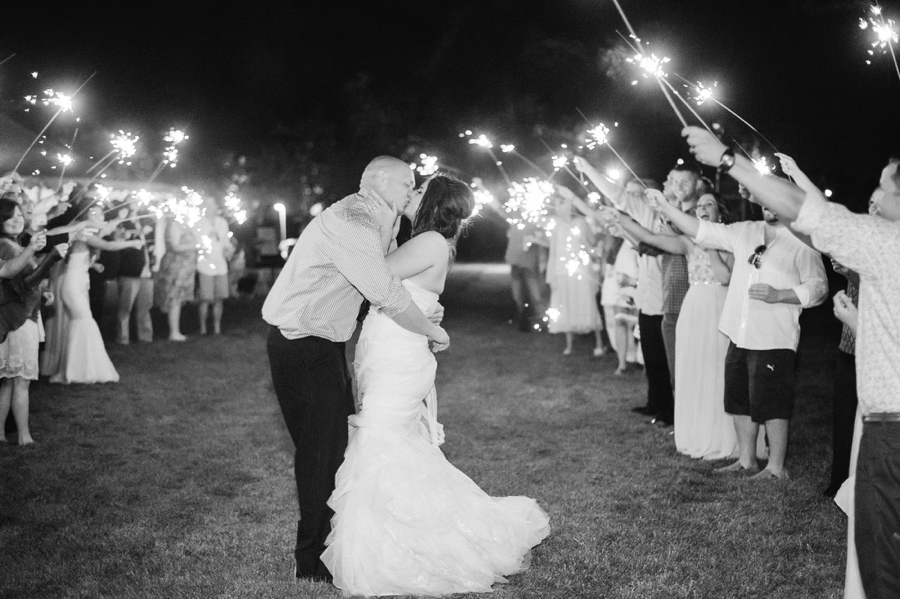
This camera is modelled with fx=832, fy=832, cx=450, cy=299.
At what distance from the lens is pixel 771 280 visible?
5.99 metres

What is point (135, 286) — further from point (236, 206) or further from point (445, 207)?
point (445, 207)

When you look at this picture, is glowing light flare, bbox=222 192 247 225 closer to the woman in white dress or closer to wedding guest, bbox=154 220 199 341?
the woman in white dress

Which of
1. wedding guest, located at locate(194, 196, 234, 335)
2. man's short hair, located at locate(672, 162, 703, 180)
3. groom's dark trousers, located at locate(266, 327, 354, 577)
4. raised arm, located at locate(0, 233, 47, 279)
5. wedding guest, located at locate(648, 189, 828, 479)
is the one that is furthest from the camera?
wedding guest, located at locate(194, 196, 234, 335)

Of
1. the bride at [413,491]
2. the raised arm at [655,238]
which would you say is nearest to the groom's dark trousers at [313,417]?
the bride at [413,491]

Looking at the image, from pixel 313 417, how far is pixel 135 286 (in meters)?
9.55

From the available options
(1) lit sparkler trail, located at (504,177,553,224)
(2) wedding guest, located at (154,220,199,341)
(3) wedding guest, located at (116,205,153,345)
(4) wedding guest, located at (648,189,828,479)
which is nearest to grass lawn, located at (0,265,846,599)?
(4) wedding guest, located at (648,189,828,479)

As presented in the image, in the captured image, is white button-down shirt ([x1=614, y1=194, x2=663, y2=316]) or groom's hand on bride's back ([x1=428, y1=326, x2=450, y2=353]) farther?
white button-down shirt ([x1=614, y1=194, x2=663, y2=316])

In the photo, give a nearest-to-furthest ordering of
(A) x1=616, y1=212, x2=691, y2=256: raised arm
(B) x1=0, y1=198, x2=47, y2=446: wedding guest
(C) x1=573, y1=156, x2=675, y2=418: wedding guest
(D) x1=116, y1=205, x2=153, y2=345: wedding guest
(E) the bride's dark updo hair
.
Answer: (E) the bride's dark updo hair
(A) x1=616, y1=212, x2=691, y2=256: raised arm
(B) x1=0, y1=198, x2=47, y2=446: wedding guest
(C) x1=573, y1=156, x2=675, y2=418: wedding guest
(D) x1=116, y1=205, x2=153, y2=345: wedding guest

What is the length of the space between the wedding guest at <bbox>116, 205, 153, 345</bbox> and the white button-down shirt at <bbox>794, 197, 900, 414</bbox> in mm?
11139

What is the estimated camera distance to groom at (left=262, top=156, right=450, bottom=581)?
13.1 feet

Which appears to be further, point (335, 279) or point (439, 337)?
point (439, 337)

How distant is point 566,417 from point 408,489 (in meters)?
4.25

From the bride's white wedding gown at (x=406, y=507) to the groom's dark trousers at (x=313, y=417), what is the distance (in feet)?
0.37

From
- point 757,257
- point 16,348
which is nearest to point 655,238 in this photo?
point 757,257
